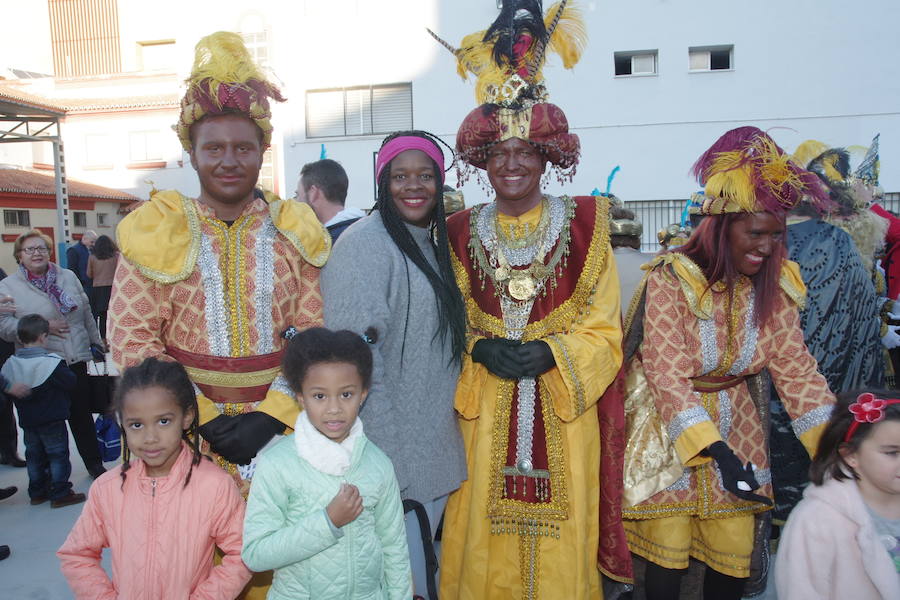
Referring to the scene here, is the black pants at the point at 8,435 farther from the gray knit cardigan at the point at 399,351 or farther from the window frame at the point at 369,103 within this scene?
the window frame at the point at 369,103

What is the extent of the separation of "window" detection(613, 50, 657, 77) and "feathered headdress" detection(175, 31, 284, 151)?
1313 cm

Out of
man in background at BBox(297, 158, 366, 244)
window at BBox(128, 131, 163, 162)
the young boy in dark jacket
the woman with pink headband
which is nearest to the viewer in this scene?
the woman with pink headband

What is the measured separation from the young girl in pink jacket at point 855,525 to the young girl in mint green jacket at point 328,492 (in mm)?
1144

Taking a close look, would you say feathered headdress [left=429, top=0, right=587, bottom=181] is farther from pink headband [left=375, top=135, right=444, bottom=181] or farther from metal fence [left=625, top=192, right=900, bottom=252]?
metal fence [left=625, top=192, right=900, bottom=252]

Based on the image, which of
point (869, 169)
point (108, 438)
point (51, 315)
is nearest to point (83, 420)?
point (108, 438)

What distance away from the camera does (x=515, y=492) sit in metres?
2.57

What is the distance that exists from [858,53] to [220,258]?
49.5 feet

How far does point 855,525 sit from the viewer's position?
1924 mm

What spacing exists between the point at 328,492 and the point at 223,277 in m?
0.81

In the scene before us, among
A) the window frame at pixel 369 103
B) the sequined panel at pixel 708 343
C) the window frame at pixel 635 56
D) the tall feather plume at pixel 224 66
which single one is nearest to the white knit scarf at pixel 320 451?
the tall feather plume at pixel 224 66

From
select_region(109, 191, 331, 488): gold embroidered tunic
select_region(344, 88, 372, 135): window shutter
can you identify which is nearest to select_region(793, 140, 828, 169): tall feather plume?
select_region(109, 191, 331, 488): gold embroidered tunic

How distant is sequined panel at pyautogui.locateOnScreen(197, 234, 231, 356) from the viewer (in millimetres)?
2217

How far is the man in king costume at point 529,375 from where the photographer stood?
2.50m

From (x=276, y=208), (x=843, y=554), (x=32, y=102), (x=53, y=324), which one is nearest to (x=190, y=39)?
(x=32, y=102)
